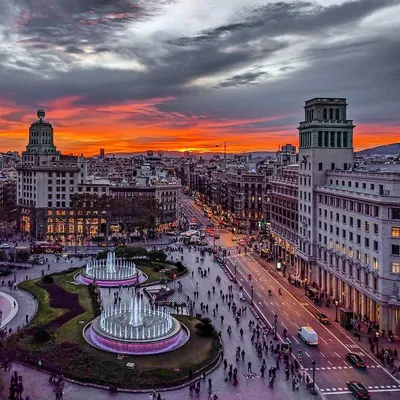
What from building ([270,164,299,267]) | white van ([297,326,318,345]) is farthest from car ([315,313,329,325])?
building ([270,164,299,267])

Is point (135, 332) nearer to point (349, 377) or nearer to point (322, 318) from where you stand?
point (349, 377)

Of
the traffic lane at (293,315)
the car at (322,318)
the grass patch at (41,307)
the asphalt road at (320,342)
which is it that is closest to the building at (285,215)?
the asphalt road at (320,342)

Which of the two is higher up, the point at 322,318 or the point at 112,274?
the point at 112,274

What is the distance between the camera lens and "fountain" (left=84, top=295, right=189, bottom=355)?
5294cm

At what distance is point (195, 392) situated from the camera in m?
44.3

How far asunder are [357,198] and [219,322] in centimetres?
2683

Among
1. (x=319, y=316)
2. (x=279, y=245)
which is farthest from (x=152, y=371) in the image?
(x=279, y=245)

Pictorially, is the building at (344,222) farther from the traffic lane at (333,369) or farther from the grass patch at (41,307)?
the grass patch at (41,307)

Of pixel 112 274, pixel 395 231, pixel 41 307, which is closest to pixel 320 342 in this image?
pixel 395 231

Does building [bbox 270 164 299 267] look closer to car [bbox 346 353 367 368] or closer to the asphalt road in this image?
the asphalt road

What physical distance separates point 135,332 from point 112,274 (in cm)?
3191

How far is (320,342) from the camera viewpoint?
58469 millimetres

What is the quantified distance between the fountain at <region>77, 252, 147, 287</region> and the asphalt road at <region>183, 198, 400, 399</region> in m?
20.1

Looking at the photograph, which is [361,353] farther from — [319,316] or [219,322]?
[219,322]
